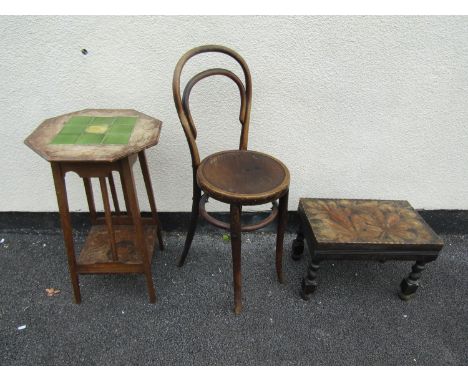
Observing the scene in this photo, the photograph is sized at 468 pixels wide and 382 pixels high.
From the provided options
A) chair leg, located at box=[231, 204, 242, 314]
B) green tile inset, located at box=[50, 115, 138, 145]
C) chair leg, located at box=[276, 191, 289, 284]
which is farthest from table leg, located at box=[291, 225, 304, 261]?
green tile inset, located at box=[50, 115, 138, 145]

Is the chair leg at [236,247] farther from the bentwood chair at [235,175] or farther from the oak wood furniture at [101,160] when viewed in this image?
the oak wood furniture at [101,160]

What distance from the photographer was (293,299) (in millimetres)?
1897

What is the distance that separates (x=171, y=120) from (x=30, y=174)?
1103 mm

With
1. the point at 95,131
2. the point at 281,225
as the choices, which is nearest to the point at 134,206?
the point at 95,131

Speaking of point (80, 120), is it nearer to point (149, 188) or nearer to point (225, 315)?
point (149, 188)

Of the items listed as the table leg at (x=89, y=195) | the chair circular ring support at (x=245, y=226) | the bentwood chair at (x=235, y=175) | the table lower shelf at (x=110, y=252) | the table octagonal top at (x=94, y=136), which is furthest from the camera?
the table leg at (x=89, y=195)

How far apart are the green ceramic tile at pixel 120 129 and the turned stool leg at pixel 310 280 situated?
122 centimetres

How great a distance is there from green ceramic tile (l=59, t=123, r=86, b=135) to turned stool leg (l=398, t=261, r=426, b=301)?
1.99m

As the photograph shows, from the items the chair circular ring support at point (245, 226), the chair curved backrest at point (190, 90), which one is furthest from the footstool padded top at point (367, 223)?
the chair curved backrest at point (190, 90)

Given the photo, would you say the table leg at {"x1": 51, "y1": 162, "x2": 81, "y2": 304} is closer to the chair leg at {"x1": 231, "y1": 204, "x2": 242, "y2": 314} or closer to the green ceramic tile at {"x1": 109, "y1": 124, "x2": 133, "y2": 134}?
the green ceramic tile at {"x1": 109, "y1": 124, "x2": 133, "y2": 134}

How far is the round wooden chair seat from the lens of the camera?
4.65ft

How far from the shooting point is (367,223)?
1.82 meters

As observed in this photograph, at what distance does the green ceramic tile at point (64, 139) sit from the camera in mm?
1416

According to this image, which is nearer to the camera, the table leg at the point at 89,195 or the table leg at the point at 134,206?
the table leg at the point at 134,206
